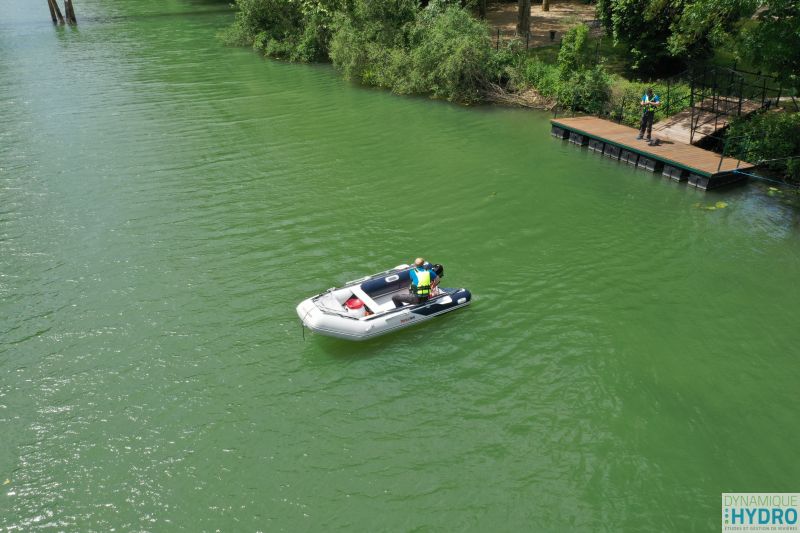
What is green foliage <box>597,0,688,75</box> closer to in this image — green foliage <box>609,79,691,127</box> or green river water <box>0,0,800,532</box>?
green foliage <box>609,79,691,127</box>

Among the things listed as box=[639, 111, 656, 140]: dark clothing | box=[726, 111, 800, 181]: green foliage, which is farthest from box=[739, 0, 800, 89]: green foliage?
box=[639, 111, 656, 140]: dark clothing

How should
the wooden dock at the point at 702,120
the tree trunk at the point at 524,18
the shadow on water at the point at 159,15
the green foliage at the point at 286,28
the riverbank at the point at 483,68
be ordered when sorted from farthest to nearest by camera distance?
the shadow on water at the point at 159,15, the green foliage at the point at 286,28, the tree trunk at the point at 524,18, the riverbank at the point at 483,68, the wooden dock at the point at 702,120

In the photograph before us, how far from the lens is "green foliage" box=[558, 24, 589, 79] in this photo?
28.3 metres

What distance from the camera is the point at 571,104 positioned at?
95.0 feet

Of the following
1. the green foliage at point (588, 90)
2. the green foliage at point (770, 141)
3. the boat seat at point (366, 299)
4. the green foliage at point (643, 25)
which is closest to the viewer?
the boat seat at point (366, 299)

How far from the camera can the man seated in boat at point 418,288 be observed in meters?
14.3

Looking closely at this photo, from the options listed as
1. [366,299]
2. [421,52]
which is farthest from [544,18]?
[366,299]

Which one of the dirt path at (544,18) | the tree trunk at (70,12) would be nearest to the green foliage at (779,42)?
the dirt path at (544,18)

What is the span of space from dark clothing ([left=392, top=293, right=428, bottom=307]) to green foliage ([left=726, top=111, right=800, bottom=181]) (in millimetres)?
15038

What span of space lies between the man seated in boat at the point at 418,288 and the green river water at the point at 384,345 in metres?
0.80

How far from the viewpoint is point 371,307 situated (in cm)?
1427

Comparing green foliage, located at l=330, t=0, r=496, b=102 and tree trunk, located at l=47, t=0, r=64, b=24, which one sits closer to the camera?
green foliage, located at l=330, t=0, r=496, b=102

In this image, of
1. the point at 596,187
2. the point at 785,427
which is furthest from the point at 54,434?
the point at 596,187

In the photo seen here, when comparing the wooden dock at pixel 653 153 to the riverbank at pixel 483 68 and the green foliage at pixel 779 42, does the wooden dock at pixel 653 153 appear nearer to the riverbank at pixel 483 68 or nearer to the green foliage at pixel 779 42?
the riverbank at pixel 483 68
